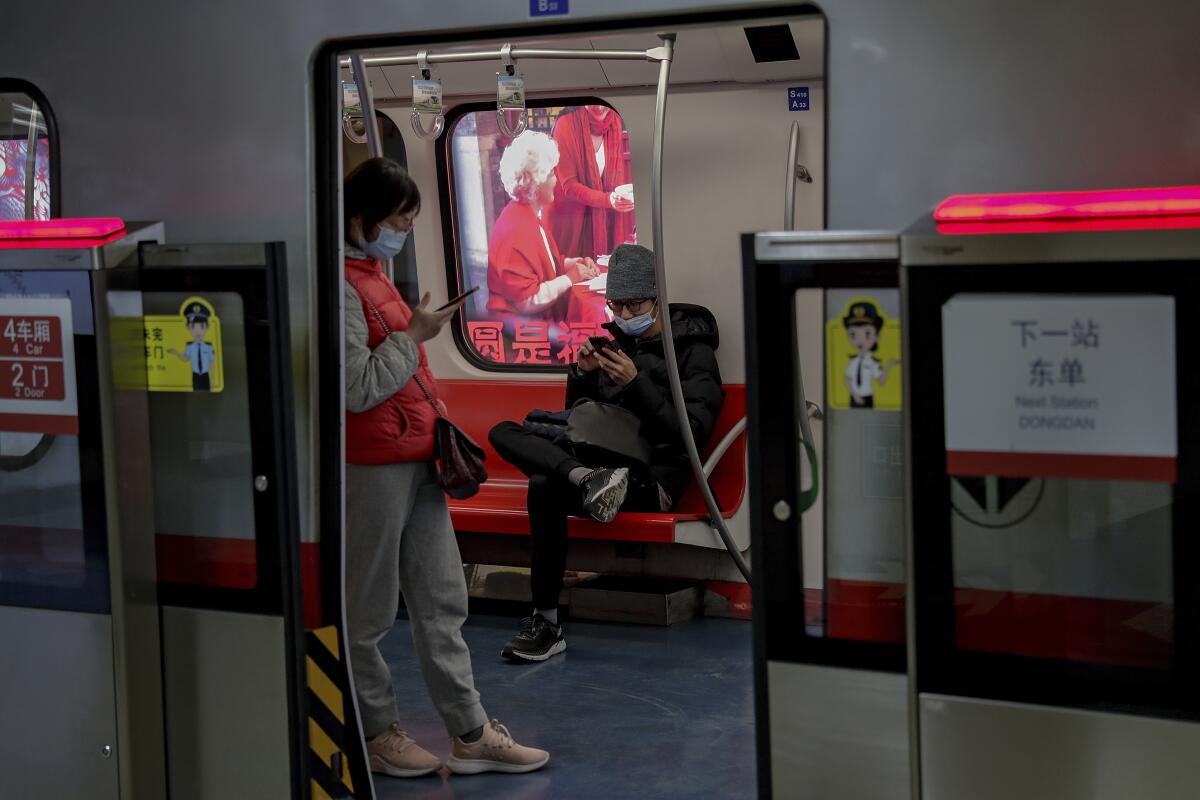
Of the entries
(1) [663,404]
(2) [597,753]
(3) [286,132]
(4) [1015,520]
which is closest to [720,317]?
(1) [663,404]

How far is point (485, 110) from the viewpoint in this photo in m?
6.50

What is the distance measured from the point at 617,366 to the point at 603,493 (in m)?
0.53

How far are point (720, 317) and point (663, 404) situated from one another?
0.75 meters

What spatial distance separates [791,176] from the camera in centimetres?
515

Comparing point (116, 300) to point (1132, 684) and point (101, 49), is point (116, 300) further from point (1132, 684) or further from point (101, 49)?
point (1132, 684)

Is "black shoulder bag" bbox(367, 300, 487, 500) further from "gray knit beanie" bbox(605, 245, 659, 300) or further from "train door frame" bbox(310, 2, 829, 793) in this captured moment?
"gray knit beanie" bbox(605, 245, 659, 300)

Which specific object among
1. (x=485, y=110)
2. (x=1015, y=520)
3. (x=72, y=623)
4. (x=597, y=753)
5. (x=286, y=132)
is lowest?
(x=597, y=753)

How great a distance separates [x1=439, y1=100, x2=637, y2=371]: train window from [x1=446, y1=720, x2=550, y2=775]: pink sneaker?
2.89 m

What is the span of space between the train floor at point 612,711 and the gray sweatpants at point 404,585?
28cm

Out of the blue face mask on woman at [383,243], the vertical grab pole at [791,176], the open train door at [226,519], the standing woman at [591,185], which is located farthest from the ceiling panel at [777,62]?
the open train door at [226,519]

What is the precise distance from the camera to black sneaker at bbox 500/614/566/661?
5012mm

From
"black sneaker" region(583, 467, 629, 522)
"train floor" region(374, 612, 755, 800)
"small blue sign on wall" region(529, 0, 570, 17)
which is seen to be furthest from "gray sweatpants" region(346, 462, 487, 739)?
"black sneaker" region(583, 467, 629, 522)

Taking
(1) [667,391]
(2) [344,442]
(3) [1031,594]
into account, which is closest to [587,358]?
(1) [667,391]

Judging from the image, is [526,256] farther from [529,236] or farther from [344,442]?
[344,442]
